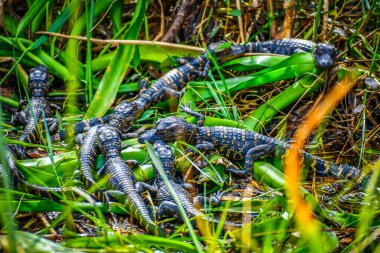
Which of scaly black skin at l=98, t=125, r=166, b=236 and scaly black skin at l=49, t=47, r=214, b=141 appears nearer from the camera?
scaly black skin at l=98, t=125, r=166, b=236

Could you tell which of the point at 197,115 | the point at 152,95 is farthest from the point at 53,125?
the point at 197,115

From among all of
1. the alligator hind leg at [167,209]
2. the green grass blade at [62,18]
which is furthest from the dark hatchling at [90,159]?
the green grass blade at [62,18]

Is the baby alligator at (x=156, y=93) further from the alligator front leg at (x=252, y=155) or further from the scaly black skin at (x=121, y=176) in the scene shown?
the alligator front leg at (x=252, y=155)

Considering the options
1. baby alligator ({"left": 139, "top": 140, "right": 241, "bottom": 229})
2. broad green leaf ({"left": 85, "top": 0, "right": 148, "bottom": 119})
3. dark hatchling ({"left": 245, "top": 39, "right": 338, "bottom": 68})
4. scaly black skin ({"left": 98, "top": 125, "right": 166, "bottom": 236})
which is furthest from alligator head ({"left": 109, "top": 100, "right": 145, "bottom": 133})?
dark hatchling ({"left": 245, "top": 39, "right": 338, "bottom": 68})


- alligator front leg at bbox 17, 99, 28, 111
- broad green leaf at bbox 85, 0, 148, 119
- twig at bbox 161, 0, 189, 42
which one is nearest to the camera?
broad green leaf at bbox 85, 0, 148, 119

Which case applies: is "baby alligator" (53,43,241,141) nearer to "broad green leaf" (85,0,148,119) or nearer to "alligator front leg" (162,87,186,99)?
"alligator front leg" (162,87,186,99)

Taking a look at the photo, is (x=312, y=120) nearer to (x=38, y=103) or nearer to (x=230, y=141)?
(x=230, y=141)

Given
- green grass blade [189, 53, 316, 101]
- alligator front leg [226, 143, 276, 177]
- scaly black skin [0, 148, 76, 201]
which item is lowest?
scaly black skin [0, 148, 76, 201]
